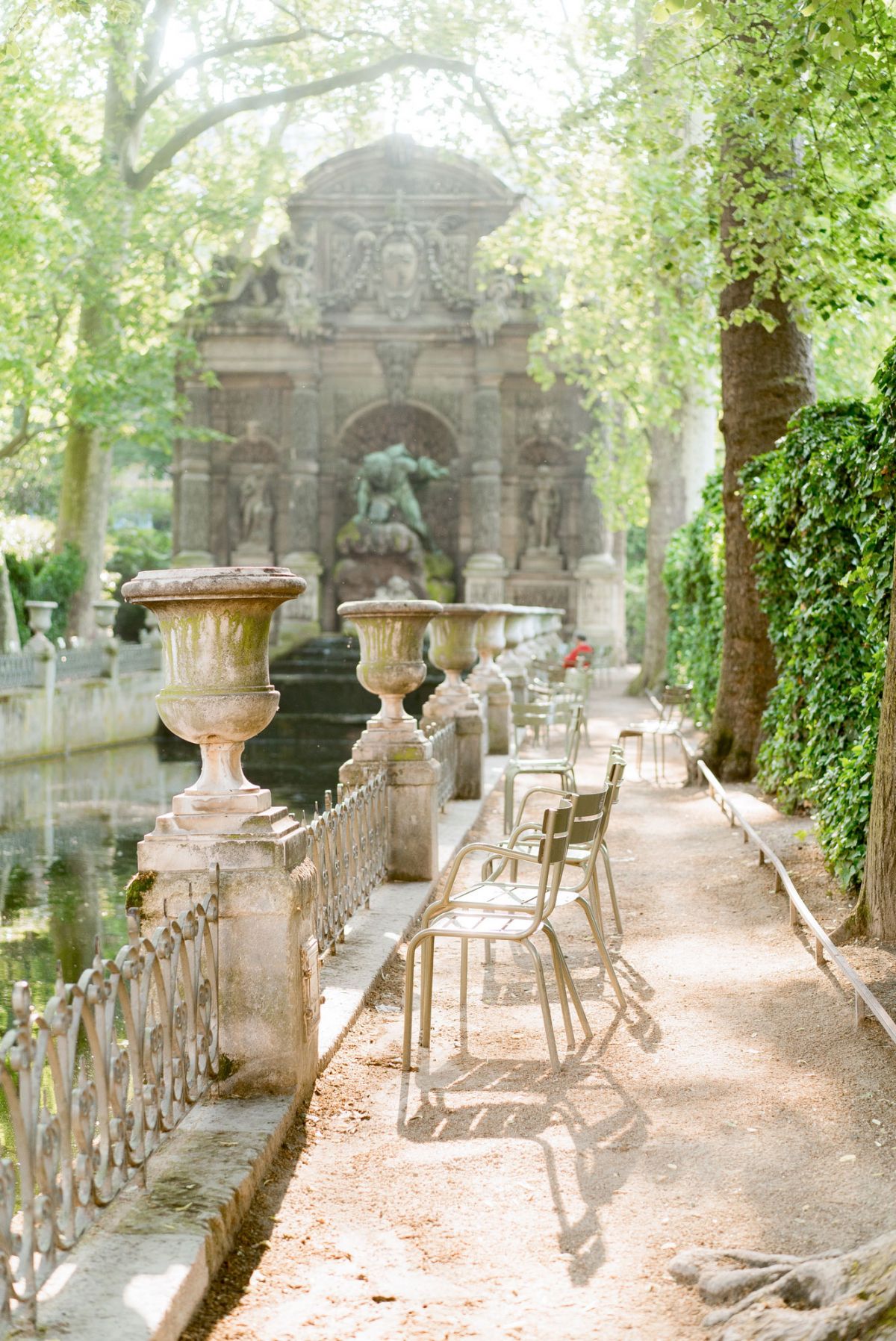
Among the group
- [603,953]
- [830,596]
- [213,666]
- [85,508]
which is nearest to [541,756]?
[830,596]

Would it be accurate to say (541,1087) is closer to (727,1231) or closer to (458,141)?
(727,1231)

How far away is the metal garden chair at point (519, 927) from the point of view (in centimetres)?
493

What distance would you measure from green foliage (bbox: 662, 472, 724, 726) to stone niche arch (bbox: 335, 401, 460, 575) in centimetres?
1192

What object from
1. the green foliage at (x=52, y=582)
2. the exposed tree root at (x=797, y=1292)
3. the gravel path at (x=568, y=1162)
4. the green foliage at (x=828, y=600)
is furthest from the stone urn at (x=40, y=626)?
the exposed tree root at (x=797, y=1292)

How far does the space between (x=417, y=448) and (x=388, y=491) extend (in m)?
2.88

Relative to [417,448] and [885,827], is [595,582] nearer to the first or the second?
[417,448]

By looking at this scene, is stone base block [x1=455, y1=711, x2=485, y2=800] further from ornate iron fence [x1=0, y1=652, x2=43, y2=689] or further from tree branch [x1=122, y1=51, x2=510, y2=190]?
tree branch [x1=122, y1=51, x2=510, y2=190]

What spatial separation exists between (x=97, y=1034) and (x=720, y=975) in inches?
149

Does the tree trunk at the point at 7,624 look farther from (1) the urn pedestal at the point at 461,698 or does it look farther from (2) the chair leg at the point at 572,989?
(2) the chair leg at the point at 572,989

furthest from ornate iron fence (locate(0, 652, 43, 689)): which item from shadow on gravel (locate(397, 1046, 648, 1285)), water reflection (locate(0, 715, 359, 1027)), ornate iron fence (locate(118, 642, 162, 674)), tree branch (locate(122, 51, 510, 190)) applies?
shadow on gravel (locate(397, 1046, 648, 1285))

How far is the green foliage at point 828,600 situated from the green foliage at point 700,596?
365 centimetres

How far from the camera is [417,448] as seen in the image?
3400 cm

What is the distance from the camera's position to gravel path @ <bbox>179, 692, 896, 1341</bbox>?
3.26m

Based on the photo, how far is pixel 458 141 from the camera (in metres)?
24.6
